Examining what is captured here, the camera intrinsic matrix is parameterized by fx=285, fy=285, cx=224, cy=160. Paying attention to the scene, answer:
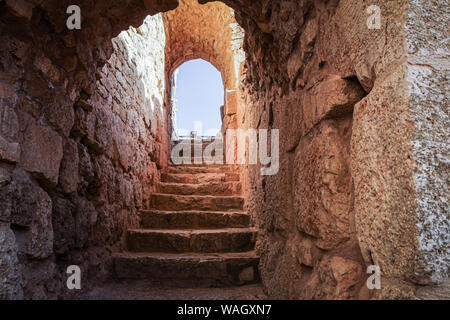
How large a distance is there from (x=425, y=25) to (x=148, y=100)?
3.04m

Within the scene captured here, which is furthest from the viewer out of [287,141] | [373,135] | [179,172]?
[179,172]

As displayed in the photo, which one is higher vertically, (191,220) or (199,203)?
(199,203)

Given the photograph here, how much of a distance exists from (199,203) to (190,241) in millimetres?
778

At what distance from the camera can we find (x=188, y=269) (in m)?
1.97

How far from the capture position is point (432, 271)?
560 mm

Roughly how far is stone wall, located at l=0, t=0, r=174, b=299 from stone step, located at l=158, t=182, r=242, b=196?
1189mm

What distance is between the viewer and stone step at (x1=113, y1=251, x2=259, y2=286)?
1.96 metres

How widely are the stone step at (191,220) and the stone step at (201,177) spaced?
106 centimetres

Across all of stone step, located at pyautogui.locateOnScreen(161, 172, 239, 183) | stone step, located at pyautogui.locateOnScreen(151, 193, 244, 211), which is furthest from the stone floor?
stone step, located at pyautogui.locateOnScreen(161, 172, 239, 183)

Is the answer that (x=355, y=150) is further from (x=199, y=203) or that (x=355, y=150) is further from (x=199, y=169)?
(x=199, y=169)

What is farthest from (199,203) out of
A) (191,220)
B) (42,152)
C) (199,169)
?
(42,152)

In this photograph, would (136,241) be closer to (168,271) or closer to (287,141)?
(168,271)

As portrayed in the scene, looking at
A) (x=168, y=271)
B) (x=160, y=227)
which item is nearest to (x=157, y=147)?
(x=160, y=227)

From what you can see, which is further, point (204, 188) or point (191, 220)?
point (204, 188)
